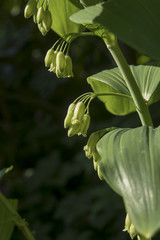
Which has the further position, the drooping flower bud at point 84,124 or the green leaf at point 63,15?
the green leaf at point 63,15

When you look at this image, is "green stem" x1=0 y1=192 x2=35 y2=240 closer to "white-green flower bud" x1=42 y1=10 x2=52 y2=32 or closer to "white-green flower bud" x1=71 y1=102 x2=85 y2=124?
"white-green flower bud" x1=71 y1=102 x2=85 y2=124

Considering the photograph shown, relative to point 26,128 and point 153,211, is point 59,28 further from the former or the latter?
point 26,128

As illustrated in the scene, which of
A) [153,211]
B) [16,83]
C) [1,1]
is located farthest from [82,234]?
[1,1]

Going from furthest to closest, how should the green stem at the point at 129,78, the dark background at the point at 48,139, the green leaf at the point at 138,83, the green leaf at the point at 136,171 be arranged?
1. the dark background at the point at 48,139
2. the green leaf at the point at 138,83
3. the green stem at the point at 129,78
4. the green leaf at the point at 136,171

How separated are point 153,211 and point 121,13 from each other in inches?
13.1

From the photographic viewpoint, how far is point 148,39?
2.24 ft

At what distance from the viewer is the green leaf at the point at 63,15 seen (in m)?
1.08

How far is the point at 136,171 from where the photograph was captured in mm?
705

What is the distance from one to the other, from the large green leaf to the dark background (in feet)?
6.51

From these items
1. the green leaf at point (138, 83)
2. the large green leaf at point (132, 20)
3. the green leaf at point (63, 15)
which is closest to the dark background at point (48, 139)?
the green leaf at point (138, 83)

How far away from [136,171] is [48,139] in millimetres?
2948

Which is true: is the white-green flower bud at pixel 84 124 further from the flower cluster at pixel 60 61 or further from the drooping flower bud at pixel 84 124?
the flower cluster at pixel 60 61

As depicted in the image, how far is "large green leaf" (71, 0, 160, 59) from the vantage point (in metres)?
0.68

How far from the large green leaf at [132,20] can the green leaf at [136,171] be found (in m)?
0.17
